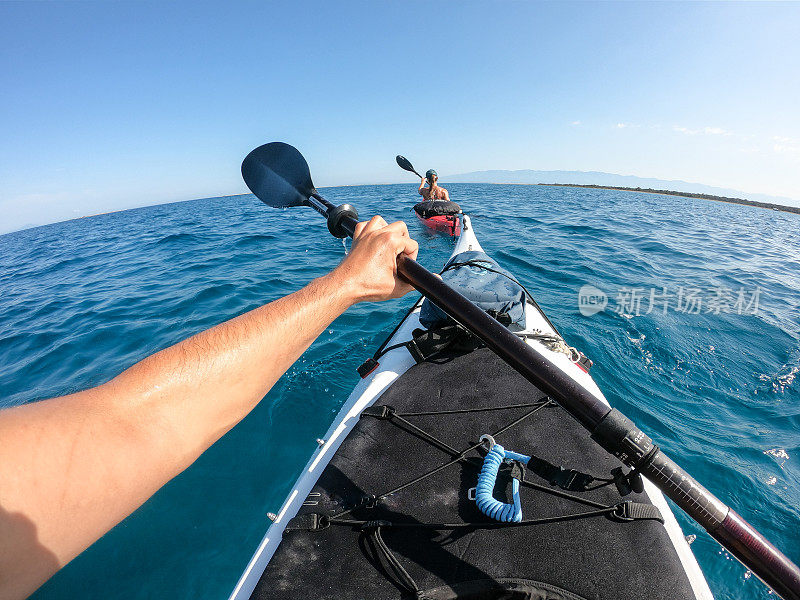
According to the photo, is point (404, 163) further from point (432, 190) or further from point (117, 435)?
point (117, 435)

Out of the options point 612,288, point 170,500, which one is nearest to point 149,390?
point 170,500

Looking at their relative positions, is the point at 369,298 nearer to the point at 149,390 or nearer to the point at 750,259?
the point at 149,390

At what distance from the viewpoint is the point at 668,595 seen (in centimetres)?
135

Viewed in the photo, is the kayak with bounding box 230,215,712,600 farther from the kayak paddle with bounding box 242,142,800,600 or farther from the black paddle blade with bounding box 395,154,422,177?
the black paddle blade with bounding box 395,154,422,177

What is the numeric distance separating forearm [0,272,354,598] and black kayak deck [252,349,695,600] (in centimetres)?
105

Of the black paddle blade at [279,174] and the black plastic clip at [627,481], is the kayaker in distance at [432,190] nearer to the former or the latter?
the black paddle blade at [279,174]

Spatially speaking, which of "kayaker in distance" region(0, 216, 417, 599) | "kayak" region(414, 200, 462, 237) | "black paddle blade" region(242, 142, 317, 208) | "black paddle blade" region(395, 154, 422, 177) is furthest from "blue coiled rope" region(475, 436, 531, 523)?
"black paddle blade" region(395, 154, 422, 177)

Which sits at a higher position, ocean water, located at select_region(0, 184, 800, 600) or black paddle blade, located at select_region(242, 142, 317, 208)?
black paddle blade, located at select_region(242, 142, 317, 208)

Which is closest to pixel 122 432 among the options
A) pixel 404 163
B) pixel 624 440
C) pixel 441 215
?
pixel 624 440

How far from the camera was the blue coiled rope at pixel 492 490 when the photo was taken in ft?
5.36

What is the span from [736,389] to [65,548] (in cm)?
663

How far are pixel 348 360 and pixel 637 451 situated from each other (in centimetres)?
411

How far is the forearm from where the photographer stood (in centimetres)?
75

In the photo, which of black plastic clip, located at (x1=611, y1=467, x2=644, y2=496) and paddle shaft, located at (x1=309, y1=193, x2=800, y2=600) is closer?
paddle shaft, located at (x1=309, y1=193, x2=800, y2=600)
